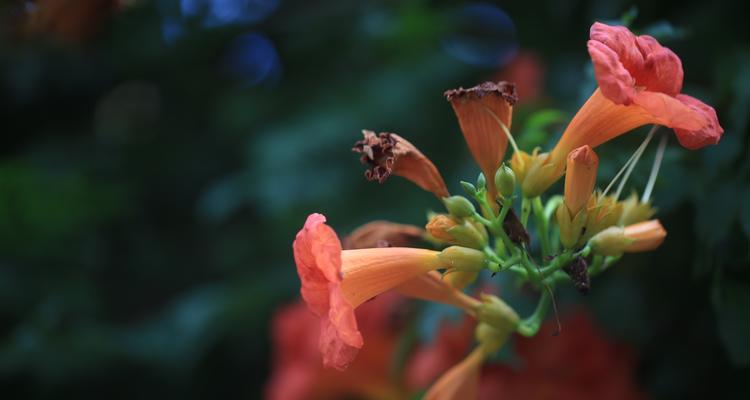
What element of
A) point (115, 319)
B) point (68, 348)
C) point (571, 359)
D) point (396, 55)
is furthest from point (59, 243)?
point (571, 359)

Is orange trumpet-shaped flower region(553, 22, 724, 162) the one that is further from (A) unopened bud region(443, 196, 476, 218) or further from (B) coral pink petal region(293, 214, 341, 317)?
(B) coral pink petal region(293, 214, 341, 317)

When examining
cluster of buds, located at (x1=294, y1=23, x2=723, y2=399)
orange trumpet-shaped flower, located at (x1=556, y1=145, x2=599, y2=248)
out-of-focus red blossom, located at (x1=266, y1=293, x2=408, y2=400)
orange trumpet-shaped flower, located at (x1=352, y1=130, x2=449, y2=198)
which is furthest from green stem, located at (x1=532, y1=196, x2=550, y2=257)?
out-of-focus red blossom, located at (x1=266, y1=293, x2=408, y2=400)

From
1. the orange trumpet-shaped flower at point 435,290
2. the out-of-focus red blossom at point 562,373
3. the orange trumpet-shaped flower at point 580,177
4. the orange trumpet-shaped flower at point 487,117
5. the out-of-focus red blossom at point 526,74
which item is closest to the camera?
the orange trumpet-shaped flower at point 580,177

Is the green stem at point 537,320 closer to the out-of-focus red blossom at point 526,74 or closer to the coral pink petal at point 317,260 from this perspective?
the coral pink petal at point 317,260

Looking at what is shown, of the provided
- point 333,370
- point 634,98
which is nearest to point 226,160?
point 333,370

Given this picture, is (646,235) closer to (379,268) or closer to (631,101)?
(631,101)

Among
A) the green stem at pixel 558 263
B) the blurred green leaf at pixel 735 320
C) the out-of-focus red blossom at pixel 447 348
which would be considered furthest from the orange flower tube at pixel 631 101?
the out-of-focus red blossom at pixel 447 348
